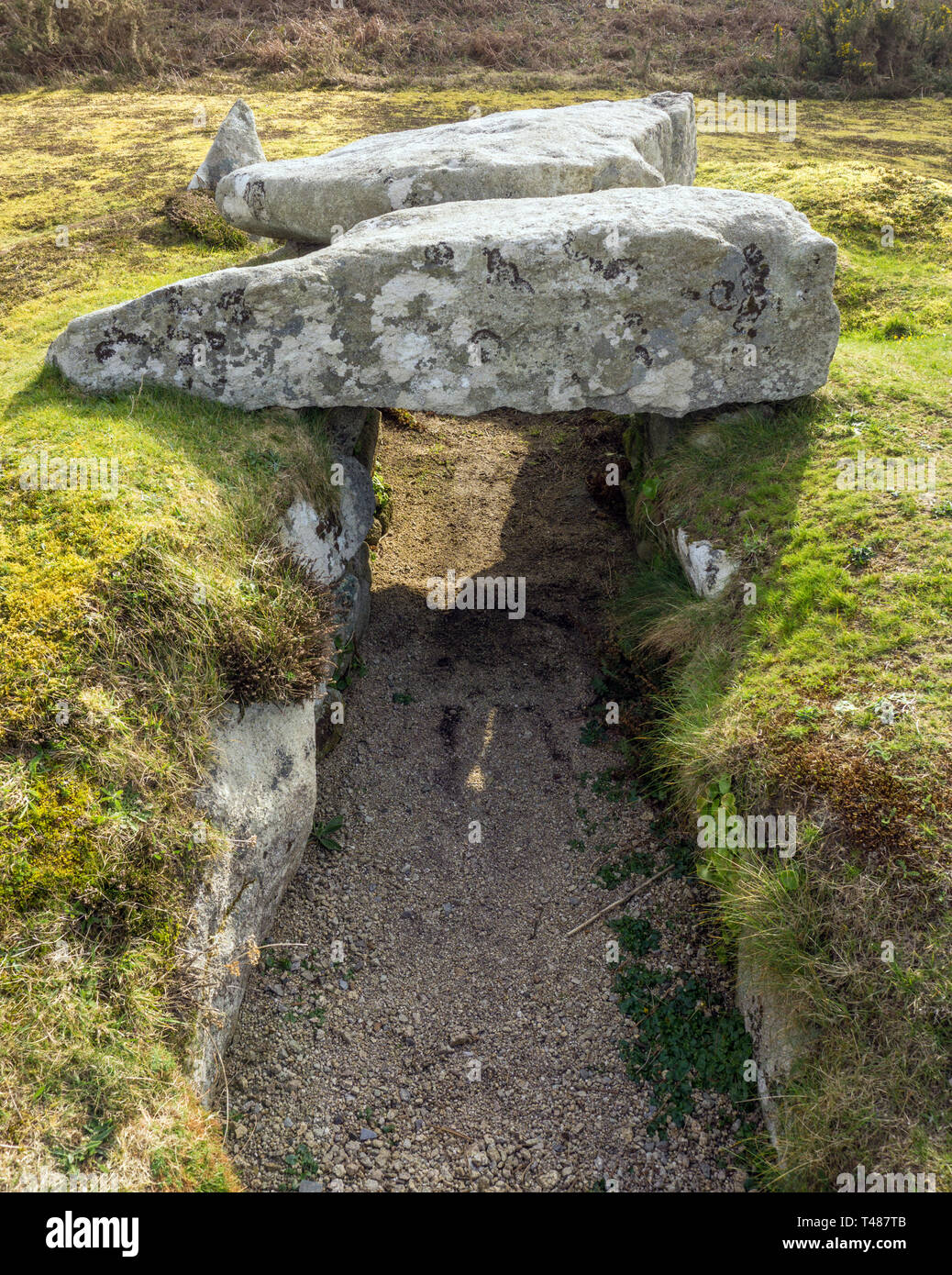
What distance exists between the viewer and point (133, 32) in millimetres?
22562

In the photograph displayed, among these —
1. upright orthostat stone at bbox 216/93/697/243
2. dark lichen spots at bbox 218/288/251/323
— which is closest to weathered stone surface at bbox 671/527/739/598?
upright orthostat stone at bbox 216/93/697/243

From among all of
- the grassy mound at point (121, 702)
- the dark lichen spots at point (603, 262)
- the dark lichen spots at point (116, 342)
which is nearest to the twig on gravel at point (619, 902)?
the grassy mound at point (121, 702)

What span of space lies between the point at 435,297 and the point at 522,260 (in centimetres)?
88

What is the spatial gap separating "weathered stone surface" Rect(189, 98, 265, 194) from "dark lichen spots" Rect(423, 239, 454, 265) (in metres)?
7.52

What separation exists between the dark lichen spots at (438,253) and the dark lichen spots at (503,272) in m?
0.34

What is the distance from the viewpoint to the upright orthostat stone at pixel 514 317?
8.14 meters

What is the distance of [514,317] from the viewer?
27.3 ft

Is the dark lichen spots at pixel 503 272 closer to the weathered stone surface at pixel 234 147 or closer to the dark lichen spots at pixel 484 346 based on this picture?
the dark lichen spots at pixel 484 346

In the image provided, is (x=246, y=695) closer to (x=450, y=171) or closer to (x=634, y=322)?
(x=634, y=322)

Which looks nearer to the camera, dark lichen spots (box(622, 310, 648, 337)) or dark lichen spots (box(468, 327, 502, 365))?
dark lichen spots (box(622, 310, 648, 337))

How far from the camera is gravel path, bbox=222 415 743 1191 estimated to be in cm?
618

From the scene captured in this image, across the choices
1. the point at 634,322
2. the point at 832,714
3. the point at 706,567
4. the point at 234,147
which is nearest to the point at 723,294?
the point at 634,322

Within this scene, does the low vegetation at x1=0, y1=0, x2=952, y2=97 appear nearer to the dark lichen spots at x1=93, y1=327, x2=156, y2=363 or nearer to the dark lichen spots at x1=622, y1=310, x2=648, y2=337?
A: the dark lichen spots at x1=93, y1=327, x2=156, y2=363
